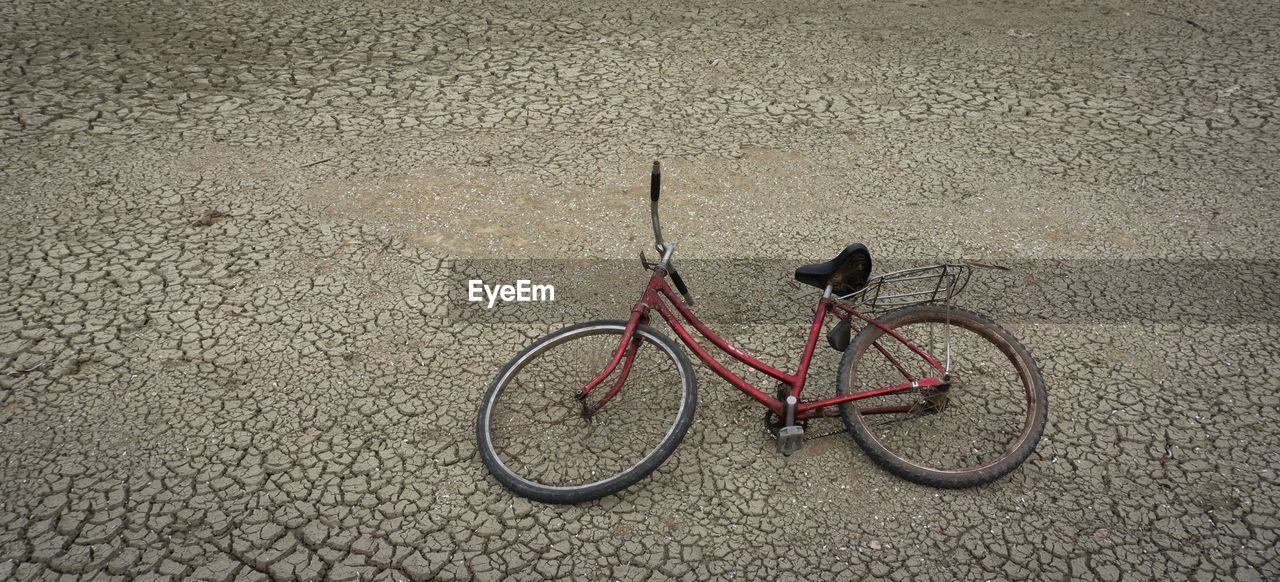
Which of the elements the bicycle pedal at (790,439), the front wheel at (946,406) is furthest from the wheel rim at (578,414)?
the front wheel at (946,406)

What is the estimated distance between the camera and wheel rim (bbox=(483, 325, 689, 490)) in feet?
11.0

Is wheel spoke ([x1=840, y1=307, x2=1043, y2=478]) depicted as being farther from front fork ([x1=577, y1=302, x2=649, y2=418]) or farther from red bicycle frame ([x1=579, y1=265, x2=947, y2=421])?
front fork ([x1=577, y1=302, x2=649, y2=418])

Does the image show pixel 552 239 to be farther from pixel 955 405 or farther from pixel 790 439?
pixel 955 405

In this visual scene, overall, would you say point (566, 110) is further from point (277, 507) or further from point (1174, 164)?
point (1174, 164)

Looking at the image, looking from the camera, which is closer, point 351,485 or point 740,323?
point 351,485

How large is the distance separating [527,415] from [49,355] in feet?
7.10

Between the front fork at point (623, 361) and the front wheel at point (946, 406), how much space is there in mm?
809

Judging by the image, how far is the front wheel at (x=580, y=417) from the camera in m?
3.22

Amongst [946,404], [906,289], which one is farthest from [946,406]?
[906,289]

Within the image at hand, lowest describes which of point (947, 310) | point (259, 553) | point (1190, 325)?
point (259, 553)

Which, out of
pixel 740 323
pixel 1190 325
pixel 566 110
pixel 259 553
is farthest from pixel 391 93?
pixel 1190 325

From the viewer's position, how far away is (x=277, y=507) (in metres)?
3.20

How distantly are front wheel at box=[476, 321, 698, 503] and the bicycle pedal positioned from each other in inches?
15.3

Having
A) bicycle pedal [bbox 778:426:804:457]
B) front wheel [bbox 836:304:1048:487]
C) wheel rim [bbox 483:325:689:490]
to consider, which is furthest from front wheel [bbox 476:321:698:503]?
front wheel [bbox 836:304:1048:487]
